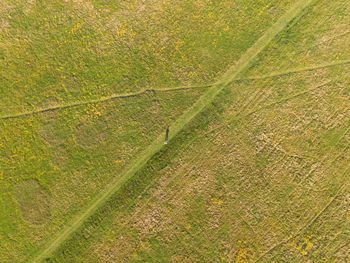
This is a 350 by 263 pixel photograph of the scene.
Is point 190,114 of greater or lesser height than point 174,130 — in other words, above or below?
above

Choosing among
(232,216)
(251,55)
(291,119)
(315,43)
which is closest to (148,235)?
(232,216)

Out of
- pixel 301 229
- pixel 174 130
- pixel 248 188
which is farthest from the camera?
pixel 174 130

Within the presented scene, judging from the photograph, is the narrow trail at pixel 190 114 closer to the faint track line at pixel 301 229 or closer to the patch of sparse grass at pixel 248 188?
the patch of sparse grass at pixel 248 188

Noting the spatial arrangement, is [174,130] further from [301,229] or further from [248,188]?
[301,229]

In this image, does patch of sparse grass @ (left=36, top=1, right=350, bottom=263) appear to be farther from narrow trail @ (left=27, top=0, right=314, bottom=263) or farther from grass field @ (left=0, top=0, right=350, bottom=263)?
narrow trail @ (left=27, top=0, right=314, bottom=263)

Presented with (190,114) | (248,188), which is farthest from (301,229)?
(190,114)

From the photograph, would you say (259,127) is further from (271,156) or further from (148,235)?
(148,235)

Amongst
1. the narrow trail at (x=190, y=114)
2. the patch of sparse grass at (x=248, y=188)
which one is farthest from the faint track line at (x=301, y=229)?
the narrow trail at (x=190, y=114)

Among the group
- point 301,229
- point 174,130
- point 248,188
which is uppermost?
point 174,130
